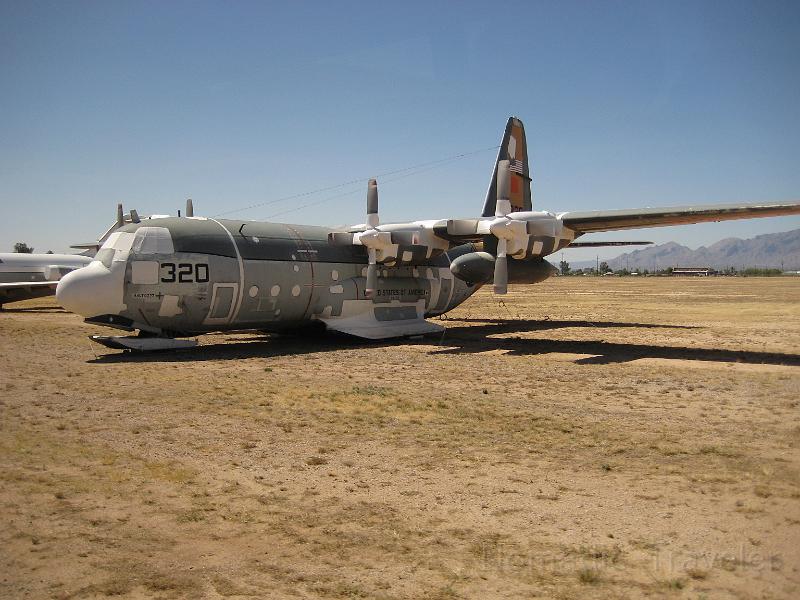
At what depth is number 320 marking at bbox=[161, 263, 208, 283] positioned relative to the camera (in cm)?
1565

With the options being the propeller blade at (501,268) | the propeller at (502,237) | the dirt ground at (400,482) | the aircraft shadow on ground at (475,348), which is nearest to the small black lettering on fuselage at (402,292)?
the aircraft shadow on ground at (475,348)

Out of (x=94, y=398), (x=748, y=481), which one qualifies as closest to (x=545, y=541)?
(x=748, y=481)

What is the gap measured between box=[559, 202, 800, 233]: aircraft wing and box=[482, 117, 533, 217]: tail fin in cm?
531

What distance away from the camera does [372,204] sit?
783 inches

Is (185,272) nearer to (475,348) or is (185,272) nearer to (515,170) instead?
(475,348)

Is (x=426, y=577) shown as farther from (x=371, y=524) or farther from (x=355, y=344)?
(x=355, y=344)

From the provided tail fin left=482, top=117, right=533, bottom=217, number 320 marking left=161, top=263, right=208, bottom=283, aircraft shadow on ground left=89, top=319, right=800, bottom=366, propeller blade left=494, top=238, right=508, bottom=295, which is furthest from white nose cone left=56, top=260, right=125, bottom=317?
tail fin left=482, top=117, right=533, bottom=217

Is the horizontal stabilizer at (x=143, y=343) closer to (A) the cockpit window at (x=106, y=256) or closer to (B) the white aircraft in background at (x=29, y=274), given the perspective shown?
(A) the cockpit window at (x=106, y=256)

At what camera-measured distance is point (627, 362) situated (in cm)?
1437

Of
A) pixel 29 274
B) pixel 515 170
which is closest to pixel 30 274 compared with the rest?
pixel 29 274

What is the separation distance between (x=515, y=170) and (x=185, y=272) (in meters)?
12.8

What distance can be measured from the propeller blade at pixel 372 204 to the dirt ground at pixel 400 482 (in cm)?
770

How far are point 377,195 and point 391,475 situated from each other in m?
14.5

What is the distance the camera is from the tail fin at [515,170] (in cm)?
2300
